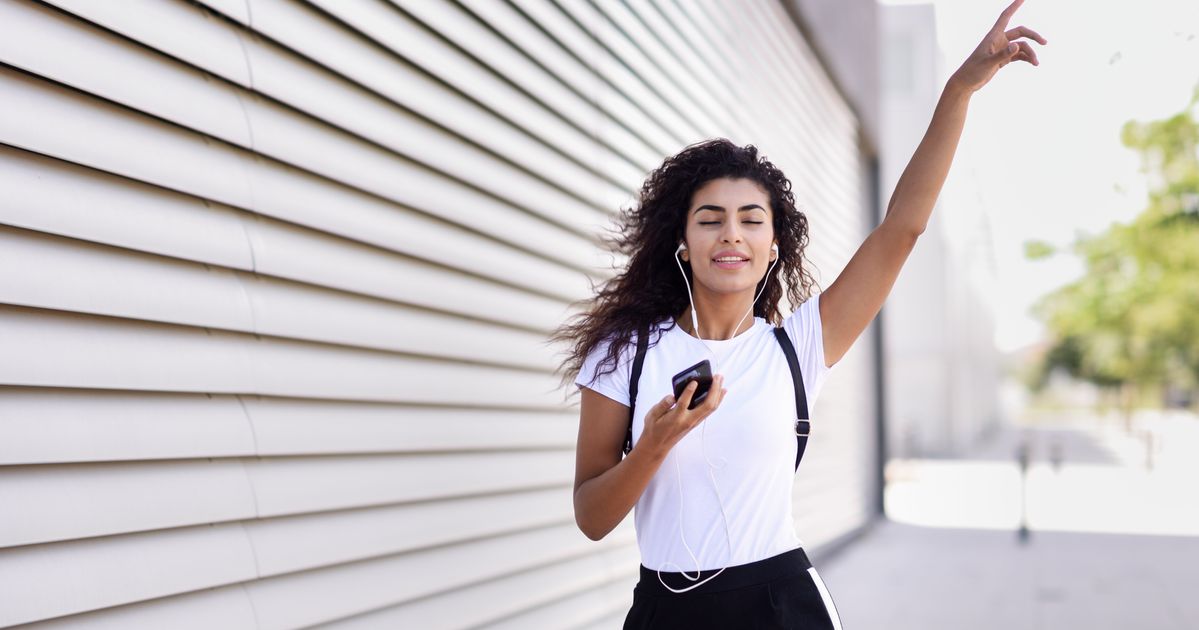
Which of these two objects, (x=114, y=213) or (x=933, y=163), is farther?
(x=933, y=163)

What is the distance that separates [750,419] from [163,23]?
4.78 feet

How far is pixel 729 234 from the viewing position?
2490mm

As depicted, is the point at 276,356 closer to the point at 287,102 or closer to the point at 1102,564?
the point at 287,102

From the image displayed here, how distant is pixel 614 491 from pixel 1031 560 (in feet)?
30.4

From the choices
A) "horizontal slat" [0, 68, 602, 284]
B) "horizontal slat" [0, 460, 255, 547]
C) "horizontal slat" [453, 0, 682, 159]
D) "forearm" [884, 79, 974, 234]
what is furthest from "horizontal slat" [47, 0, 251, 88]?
"forearm" [884, 79, 974, 234]

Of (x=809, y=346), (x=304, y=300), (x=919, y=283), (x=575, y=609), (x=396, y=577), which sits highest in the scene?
(x=919, y=283)

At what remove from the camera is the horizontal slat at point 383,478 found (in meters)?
2.52

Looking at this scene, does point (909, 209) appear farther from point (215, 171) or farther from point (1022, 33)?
point (215, 171)

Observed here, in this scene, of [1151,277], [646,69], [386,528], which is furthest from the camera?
[1151,277]

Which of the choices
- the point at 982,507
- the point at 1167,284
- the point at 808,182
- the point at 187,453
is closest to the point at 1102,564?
the point at 808,182

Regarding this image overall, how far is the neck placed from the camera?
2.55 meters

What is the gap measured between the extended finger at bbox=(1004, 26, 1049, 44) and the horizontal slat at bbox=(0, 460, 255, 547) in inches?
79.7

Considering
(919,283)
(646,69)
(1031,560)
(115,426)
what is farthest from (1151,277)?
(115,426)

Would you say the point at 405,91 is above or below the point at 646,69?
below
